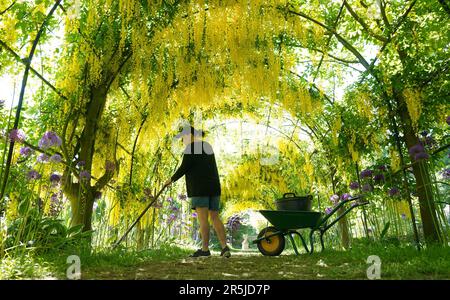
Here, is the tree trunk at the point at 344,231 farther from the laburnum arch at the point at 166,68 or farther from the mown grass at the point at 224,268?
the mown grass at the point at 224,268

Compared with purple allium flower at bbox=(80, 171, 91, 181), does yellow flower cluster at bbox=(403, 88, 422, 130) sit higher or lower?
higher

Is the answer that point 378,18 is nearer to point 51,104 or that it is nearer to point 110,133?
point 110,133

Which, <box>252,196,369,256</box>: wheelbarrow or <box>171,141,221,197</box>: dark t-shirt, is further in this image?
<box>252,196,369,256</box>: wheelbarrow

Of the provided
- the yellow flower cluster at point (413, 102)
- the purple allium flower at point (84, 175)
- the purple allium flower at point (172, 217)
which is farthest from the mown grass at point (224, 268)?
the purple allium flower at point (172, 217)

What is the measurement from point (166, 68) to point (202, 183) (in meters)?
1.45

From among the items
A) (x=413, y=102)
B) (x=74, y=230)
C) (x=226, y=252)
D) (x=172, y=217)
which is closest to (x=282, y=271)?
(x=226, y=252)

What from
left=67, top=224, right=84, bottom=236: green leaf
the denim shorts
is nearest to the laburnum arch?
left=67, top=224, right=84, bottom=236: green leaf

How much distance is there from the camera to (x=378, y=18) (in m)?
4.41

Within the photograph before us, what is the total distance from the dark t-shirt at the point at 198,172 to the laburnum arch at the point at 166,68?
0.84 meters

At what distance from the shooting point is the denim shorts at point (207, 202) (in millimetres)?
3609

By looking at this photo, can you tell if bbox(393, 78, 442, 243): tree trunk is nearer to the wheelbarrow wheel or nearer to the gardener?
the wheelbarrow wheel

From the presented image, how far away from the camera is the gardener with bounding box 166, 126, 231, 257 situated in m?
3.61

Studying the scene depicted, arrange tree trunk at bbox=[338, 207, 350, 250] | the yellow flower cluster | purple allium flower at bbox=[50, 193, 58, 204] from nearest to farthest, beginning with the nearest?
the yellow flower cluster → purple allium flower at bbox=[50, 193, 58, 204] → tree trunk at bbox=[338, 207, 350, 250]
